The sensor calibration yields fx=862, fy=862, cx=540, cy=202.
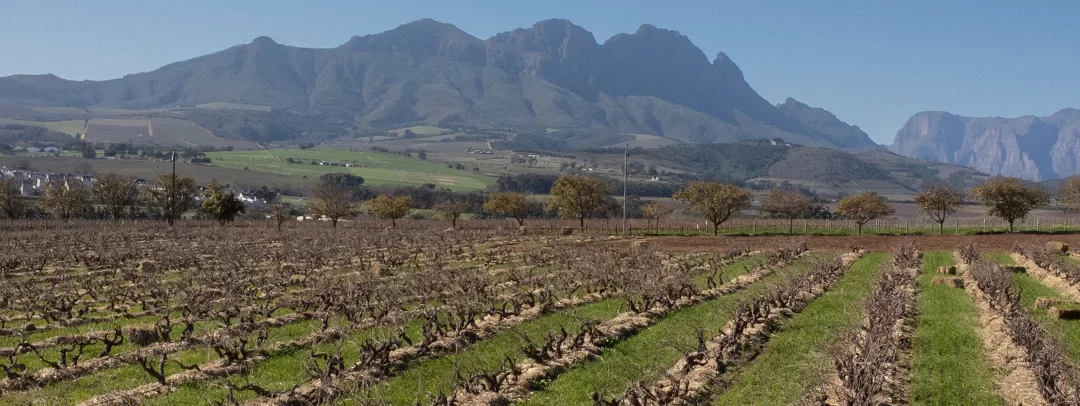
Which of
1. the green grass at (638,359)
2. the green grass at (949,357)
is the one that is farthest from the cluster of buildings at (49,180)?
the green grass at (949,357)

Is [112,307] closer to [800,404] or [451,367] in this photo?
[451,367]

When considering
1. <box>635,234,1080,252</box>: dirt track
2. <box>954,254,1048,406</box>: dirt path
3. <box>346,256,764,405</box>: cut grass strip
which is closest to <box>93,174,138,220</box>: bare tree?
<box>635,234,1080,252</box>: dirt track

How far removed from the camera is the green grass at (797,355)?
13516mm

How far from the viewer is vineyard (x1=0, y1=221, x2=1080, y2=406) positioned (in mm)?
13188

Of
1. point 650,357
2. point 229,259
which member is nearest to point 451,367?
point 650,357

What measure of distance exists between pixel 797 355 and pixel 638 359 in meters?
3.05

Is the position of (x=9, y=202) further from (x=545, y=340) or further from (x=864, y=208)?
(x=545, y=340)

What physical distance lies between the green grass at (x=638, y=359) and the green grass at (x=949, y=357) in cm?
406

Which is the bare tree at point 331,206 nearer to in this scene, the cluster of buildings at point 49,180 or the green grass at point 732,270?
the cluster of buildings at point 49,180

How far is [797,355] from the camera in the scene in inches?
647

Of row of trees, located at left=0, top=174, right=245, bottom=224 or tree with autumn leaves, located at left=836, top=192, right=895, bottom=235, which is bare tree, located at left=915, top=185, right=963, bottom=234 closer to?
tree with autumn leaves, located at left=836, top=192, right=895, bottom=235

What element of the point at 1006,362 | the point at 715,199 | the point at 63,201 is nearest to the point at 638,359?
the point at 1006,362

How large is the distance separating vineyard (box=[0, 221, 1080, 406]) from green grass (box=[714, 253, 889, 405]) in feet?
0.22

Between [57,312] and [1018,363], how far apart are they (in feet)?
68.4
